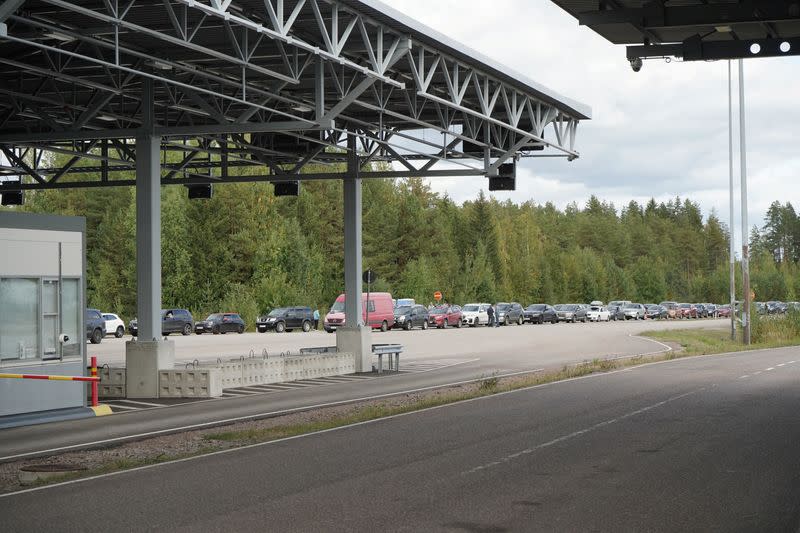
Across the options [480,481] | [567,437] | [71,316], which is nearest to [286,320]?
[71,316]

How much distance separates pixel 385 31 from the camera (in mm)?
23953

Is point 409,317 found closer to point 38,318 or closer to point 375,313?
point 375,313

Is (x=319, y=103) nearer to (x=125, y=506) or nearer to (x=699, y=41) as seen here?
(x=699, y=41)

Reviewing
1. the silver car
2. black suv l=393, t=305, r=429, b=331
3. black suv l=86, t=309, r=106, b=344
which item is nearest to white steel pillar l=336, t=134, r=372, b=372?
black suv l=86, t=309, r=106, b=344

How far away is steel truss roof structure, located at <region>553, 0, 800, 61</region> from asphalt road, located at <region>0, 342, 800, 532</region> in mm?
6170

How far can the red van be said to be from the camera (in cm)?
6381

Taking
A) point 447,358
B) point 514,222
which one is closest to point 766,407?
point 447,358

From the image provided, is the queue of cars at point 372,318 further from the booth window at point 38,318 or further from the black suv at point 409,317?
the booth window at point 38,318

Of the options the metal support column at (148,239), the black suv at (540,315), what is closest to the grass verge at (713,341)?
the metal support column at (148,239)

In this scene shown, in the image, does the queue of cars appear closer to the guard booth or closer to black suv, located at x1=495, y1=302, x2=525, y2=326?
black suv, located at x1=495, y1=302, x2=525, y2=326

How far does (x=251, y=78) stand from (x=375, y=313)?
124 feet

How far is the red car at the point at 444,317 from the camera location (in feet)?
246

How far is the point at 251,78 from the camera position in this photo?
28.2 meters

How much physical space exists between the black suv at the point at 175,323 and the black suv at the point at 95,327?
5599mm
